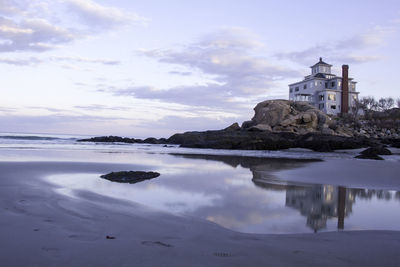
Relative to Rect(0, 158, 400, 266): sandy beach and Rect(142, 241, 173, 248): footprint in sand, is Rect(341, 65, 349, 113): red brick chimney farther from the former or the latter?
Rect(142, 241, 173, 248): footprint in sand

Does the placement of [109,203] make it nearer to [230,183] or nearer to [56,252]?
[56,252]

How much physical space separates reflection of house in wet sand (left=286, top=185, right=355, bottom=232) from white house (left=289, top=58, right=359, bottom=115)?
165ft

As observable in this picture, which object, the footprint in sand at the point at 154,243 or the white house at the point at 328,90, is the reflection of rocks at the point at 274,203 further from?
the white house at the point at 328,90

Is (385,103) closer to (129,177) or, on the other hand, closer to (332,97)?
(332,97)

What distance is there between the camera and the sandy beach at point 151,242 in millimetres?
2727

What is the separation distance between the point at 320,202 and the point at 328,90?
2057 inches

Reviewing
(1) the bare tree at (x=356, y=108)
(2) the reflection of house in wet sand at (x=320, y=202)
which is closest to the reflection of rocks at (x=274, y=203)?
(2) the reflection of house in wet sand at (x=320, y=202)

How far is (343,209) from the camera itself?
215 inches

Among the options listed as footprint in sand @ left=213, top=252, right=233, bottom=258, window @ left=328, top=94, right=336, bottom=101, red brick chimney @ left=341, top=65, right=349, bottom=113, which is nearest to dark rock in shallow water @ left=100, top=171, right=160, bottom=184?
footprint in sand @ left=213, top=252, right=233, bottom=258

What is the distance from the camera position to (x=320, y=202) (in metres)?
6.02

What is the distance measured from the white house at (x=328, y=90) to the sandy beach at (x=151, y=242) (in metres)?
54.2

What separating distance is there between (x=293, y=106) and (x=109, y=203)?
43.9 metres

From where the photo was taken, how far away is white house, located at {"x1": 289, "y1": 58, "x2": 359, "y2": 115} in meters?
54.3

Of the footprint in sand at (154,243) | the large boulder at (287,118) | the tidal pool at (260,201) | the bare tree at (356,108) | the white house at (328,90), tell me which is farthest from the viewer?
the white house at (328,90)
